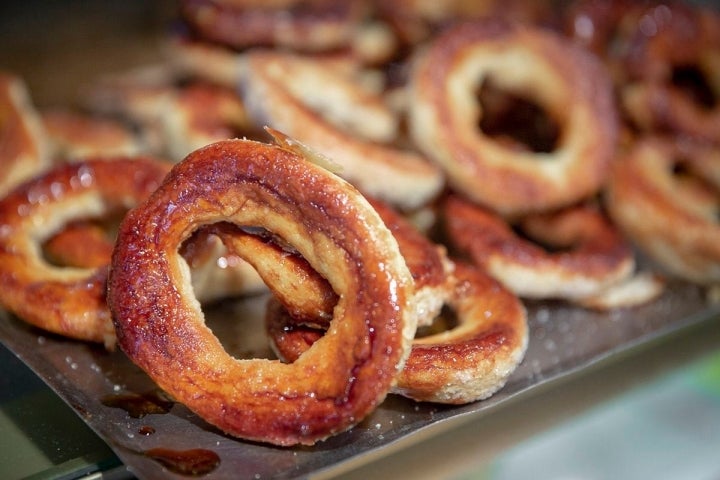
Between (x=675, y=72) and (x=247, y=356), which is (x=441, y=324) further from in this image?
(x=675, y=72)

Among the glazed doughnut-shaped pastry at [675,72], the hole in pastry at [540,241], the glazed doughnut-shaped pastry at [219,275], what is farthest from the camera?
the glazed doughnut-shaped pastry at [675,72]

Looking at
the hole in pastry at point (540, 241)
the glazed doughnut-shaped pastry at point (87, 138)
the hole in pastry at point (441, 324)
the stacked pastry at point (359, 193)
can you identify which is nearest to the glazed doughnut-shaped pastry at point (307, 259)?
the stacked pastry at point (359, 193)

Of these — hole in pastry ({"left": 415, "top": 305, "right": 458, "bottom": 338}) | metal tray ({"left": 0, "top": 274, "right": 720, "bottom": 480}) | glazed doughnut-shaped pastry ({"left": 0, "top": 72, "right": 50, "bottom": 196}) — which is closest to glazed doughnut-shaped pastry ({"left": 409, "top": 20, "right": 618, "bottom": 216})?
metal tray ({"left": 0, "top": 274, "right": 720, "bottom": 480})

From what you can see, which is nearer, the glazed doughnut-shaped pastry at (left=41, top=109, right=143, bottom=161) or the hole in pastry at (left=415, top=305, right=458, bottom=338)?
the hole in pastry at (left=415, top=305, right=458, bottom=338)

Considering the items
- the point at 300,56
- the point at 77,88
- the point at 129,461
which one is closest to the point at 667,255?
the point at 300,56

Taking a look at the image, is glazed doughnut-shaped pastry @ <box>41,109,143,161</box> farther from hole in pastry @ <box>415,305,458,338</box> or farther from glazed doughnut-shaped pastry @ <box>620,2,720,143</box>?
glazed doughnut-shaped pastry @ <box>620,2,720,143</box>

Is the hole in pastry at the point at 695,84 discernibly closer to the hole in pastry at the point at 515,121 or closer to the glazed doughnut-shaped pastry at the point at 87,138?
the hole in pastry at the point at 515,121

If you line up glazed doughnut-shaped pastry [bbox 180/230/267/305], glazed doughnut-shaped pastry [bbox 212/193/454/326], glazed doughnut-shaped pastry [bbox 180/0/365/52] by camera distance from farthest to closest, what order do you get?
1. glazed doughnut-shaped pastry [bbox 180/0/365/52]
2. glazed doughnut-shaped pastry [bbox 180/230/267/305]
3. glazed doughnut-shaped pastry [bbox 212/193/454/326]
